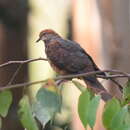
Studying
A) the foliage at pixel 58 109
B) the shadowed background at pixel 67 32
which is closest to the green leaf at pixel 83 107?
the foliage at pixel 58 109

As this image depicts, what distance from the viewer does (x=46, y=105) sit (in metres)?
1.77

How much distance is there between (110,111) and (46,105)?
185mm

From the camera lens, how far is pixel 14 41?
7312mm

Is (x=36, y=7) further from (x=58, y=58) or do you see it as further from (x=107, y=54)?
(x=58, y=58)

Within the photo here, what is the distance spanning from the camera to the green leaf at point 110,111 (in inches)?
67.7

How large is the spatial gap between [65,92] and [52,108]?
6.34m

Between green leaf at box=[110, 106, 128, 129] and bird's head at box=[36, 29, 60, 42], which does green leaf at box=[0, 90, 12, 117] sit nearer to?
green leaf at box=[110, 106, 128, 129]

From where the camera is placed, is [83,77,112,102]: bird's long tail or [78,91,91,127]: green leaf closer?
[78,91,91,127]: green leaf

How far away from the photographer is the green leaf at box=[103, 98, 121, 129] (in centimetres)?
172

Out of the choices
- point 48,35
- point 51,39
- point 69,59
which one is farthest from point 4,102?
point 48,35

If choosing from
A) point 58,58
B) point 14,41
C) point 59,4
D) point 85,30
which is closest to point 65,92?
point 14,41

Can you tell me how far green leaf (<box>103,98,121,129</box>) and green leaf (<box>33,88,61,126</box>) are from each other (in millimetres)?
137

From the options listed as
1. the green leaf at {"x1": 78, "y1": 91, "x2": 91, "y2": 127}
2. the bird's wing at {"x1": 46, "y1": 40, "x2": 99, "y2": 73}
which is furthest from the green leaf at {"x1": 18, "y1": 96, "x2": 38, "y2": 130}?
the bird's wing at {"x1": 46, "y1": 40, "x2": 99, "y2": 73}

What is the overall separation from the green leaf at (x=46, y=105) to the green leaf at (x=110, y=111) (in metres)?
0.14
